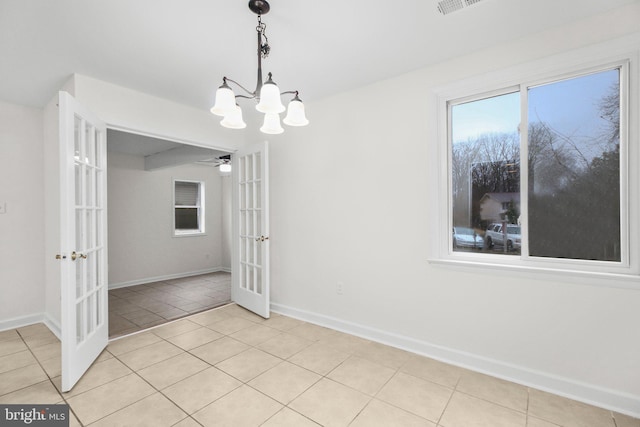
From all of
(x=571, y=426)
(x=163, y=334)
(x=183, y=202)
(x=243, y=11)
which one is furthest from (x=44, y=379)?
(x=183, y=202)

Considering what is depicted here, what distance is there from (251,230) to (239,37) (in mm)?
2337

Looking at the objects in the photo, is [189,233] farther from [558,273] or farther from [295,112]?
[558,273]

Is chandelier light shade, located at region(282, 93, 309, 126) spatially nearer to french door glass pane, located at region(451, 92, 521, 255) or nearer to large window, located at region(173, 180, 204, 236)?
french door glass pane, located at region(451, 92, 521, 255)

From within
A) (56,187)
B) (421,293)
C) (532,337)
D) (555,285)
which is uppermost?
(56,187)

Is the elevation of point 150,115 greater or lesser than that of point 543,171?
greater

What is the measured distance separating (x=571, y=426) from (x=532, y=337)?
553 millimetres

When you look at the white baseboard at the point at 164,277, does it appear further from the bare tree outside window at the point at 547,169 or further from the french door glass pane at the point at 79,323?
the bare tree outside window at the point at 547,169

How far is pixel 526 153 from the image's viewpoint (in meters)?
2.27

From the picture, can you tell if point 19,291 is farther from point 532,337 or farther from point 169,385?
point 532,337

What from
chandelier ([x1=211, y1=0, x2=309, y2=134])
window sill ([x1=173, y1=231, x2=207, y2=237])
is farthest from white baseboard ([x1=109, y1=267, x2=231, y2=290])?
chandelier ([x1=211, y1=0, x2=309, y2=134])

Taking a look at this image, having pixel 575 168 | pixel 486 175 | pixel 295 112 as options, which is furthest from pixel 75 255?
pixel 575 168

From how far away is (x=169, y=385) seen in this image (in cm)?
220

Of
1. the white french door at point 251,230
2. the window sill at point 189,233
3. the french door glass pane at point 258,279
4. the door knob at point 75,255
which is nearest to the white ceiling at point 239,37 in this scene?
the white french door at point 251,230

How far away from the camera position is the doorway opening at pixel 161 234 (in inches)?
172
